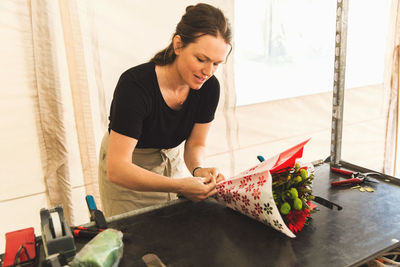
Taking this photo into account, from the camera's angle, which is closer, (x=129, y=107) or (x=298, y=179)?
(x=298, y=179)

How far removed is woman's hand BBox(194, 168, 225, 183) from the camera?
3.95 feet

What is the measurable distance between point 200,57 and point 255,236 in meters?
0.61

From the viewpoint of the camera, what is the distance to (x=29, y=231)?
876mm

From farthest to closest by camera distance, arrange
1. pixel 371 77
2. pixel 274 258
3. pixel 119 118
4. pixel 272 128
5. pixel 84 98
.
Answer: pixel 371 77 < pixel 272 128 < pixel 84 98 < pixel 119 118 < pixel 274 258

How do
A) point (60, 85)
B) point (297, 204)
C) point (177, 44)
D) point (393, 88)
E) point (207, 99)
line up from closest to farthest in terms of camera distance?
point (297, 204) → point (177, 44) → point (207, 99) → point (60, 85) → point (393, 88)

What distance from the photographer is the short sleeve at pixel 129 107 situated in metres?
1.10

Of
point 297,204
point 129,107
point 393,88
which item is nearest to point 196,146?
point 129,107

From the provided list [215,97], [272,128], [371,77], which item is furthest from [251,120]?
[371,77]

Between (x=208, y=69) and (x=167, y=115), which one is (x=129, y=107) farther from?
(x=208, y=69)

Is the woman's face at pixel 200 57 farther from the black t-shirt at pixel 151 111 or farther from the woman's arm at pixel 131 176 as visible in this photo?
the woman's arm at pixel 131 176

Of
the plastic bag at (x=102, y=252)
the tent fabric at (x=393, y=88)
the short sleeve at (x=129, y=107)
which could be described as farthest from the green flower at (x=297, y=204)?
the tent fabric at (x=393, y=88)

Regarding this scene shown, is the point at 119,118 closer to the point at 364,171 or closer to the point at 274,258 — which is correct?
the point at 274,258

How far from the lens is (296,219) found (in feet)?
2.97

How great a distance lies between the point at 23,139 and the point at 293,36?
2.13m
